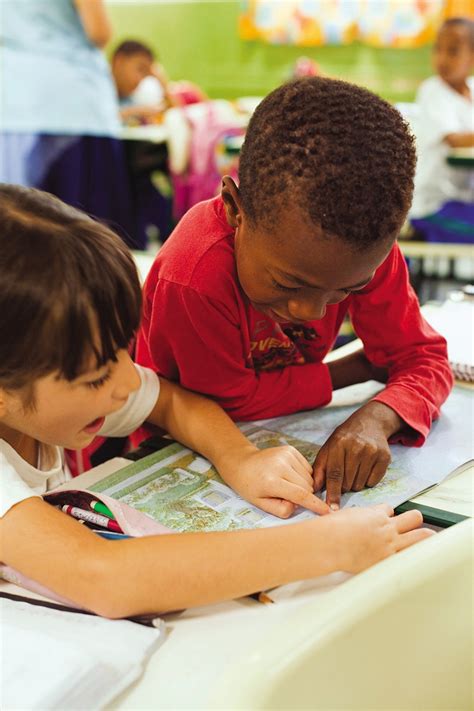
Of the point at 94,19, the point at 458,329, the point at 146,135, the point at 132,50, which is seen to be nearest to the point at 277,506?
the point at 458,329

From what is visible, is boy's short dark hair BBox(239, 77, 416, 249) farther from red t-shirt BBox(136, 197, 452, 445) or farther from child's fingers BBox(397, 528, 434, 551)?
child's fingers BBox(397, 528, 434, 551)

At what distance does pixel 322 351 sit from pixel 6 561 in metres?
0.57

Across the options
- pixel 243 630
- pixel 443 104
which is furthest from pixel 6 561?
pixel 443 104

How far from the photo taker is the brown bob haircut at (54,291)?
2.06 feet

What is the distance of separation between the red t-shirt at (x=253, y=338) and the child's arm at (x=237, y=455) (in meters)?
0.04

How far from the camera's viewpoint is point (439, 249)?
2.78 m

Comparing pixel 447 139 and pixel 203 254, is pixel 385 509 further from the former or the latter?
pixel 447 139

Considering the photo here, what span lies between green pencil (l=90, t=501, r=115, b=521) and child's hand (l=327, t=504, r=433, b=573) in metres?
0.21

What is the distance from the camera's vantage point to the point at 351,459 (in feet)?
2.78

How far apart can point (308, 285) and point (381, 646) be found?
1.27ft

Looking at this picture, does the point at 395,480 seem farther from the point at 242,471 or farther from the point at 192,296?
the point at 192,296

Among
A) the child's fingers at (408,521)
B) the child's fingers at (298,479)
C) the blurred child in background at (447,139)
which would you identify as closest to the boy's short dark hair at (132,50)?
the blurred child in background at (447,139)

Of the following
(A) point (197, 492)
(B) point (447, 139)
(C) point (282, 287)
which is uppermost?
(C) point (282, 287)

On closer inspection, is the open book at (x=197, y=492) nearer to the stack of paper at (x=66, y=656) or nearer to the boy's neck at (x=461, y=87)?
the stack of paper at (x=66, y=656)
